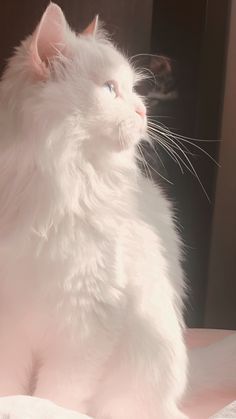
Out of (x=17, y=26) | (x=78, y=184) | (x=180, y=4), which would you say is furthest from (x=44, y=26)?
(x=180, y=4)

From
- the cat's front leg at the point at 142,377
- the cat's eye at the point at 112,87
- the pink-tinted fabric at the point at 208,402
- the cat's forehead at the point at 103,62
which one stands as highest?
the cat's forehead at the point at 103,62

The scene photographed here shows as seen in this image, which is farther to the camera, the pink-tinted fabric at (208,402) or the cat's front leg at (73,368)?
the pink-tinted fabric at (208,402)

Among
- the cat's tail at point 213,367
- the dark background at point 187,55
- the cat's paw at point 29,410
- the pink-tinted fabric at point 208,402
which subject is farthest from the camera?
the dark background at point 187,55

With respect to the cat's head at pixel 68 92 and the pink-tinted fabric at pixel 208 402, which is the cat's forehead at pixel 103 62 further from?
the pink-tinted fabric at pixel 208 402

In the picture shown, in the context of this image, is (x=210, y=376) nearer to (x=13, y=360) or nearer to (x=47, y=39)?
(x=13, y=360)

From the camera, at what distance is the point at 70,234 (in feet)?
3.11

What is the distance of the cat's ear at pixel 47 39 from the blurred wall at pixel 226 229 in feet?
2.21

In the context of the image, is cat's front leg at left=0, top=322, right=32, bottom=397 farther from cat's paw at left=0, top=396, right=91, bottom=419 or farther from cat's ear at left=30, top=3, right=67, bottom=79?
cat's ear at left=30, top=3, right=67, bottom=79

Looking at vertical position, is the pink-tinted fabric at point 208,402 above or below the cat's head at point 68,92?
below

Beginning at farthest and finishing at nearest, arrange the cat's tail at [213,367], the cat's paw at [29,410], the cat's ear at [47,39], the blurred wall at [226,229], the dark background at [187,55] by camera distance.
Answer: the blurred wall at [226,229] < the dark background at [187,55] < the cat's tail at [213,367] < the cat's ear at [47,39] < the cat's paw at [29,410]

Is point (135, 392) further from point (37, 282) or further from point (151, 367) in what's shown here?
point (37, 282)

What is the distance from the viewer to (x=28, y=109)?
93cm

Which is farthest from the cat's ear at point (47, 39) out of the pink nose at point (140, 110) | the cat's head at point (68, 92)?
the pink nose at point (140, 110)

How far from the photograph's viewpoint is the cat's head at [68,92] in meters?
0.93
